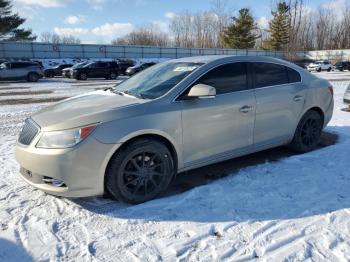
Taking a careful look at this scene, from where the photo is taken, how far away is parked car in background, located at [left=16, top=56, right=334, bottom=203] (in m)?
3.58

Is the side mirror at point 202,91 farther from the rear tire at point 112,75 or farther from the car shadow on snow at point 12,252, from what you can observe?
the rear tire at point 112,75

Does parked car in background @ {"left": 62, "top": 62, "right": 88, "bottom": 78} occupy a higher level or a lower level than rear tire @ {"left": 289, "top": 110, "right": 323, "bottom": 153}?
higher

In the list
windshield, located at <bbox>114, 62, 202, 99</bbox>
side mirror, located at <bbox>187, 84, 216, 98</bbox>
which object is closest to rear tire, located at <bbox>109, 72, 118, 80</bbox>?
windshield, located at <bbox>114, 62, 202, 99</bbox>

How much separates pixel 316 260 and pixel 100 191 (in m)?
2.18

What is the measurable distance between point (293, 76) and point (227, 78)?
137 cm

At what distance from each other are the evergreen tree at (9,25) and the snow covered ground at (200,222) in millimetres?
51732

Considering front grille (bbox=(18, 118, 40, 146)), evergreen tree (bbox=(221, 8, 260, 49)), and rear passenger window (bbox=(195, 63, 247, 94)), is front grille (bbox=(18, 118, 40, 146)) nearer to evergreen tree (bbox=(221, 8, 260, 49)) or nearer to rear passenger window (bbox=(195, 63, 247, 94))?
rear passenger window (bbox=(195, 63, 247, 94))

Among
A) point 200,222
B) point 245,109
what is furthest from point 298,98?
point 200,222

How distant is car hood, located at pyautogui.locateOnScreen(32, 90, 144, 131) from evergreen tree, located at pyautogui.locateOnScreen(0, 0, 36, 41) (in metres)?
51.9

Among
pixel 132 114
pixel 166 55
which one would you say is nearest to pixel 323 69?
pixel 166 55

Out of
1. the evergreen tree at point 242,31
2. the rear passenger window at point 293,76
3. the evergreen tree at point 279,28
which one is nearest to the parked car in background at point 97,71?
the rear passenger window at point 293,76

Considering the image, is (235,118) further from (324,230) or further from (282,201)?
(324,230)

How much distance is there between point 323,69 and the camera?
44.5 meters

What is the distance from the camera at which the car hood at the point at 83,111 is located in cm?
362
